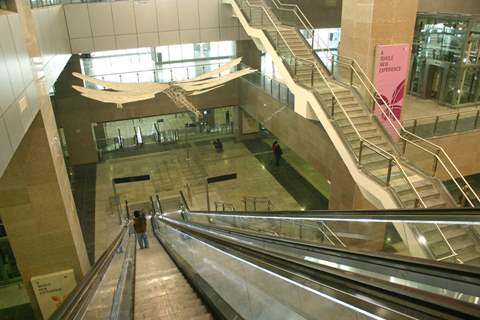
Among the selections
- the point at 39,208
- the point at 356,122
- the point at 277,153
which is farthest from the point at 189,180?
the point at 39,208

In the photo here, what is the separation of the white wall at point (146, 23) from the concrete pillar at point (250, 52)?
2.68m

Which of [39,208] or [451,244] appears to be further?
[39,208]

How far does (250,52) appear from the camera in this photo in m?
19.0

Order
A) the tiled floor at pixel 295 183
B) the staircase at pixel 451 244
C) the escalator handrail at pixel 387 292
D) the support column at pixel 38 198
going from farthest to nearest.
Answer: the tiled floor at pixel 295 183 → the support column at pixel 38 198 → the staircase at pixel 451 244 → the escalator handrail at pixel 387 292

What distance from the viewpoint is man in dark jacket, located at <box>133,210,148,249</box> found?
9867 mm

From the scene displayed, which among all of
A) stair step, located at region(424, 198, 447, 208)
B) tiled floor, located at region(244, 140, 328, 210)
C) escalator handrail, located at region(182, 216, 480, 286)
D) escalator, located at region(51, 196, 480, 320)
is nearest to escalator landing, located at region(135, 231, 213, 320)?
escalator, located at region(51, 196, 480, 320)

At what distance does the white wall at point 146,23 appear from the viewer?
14.4 meters

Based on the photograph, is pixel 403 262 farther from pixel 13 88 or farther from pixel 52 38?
pixel 52 38

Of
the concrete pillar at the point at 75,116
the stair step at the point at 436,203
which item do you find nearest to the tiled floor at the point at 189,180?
the concrete pillar at the point at 75,116

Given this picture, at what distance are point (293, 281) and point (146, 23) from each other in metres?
14.5

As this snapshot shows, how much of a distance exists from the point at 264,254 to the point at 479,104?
42.5 ft

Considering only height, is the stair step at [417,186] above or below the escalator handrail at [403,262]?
below

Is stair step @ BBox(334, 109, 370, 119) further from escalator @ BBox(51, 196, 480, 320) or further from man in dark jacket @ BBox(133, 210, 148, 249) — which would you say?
man in dark jacket @ BBox(133, 210, 148, 249)

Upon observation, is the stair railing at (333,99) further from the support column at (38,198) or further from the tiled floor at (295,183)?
the support column at (38,198)
